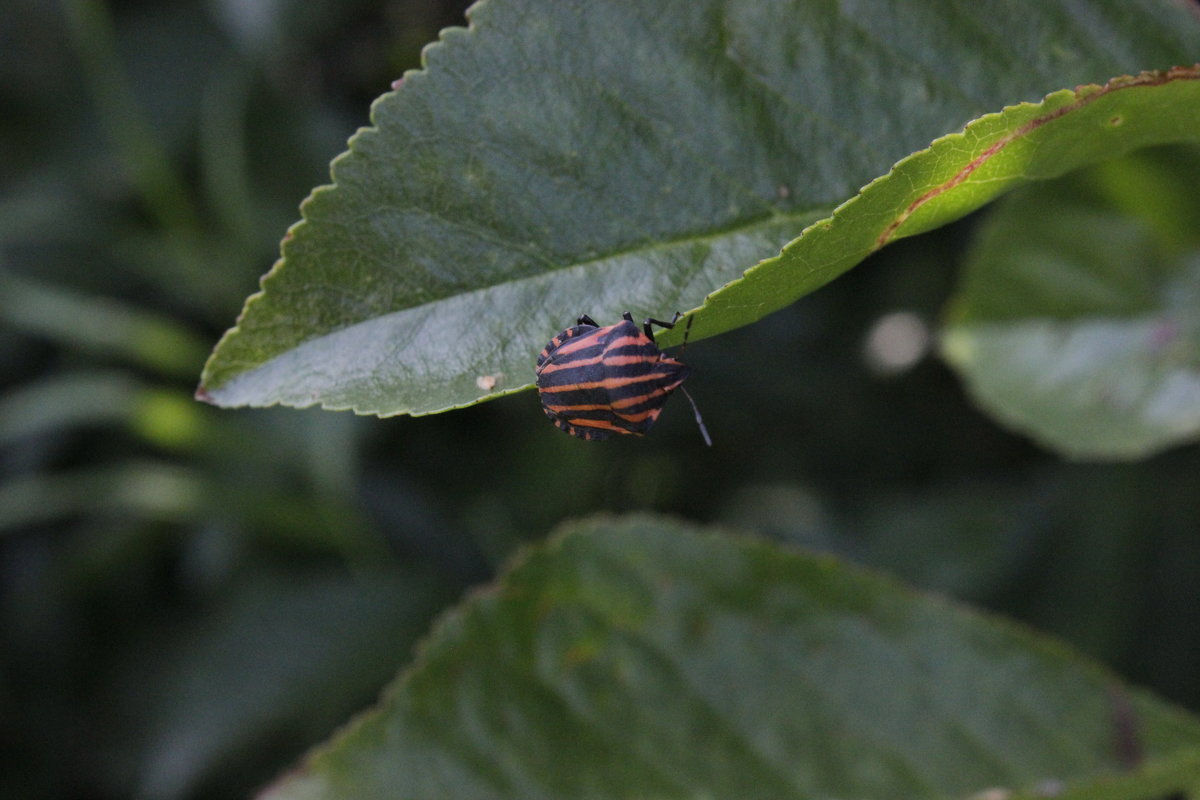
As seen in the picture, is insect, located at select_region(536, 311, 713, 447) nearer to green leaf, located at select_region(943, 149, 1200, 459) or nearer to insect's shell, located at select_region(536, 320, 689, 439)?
insect's shell, located at select_region(536, 320, 689, 439)

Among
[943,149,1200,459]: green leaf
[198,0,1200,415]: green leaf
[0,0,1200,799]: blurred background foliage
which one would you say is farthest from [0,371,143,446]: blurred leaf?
[943,149,1200,459]: green leaf

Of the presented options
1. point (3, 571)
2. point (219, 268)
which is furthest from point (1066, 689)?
point (3, 571)

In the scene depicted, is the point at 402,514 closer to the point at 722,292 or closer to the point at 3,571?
the point at 3,571

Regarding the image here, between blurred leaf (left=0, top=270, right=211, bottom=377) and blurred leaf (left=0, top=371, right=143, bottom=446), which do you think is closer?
blurred leaf (left=0, top=371, right=143, bottom=446)

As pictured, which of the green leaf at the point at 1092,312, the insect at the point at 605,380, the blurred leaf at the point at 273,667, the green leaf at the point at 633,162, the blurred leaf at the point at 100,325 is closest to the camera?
the green leaf at the point at 633,162

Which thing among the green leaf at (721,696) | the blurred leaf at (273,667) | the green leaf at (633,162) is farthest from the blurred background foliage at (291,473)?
the green leaf at (633,162)

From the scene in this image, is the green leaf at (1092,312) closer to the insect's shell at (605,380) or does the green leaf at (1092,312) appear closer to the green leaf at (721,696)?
the green leaf at (721,696)
